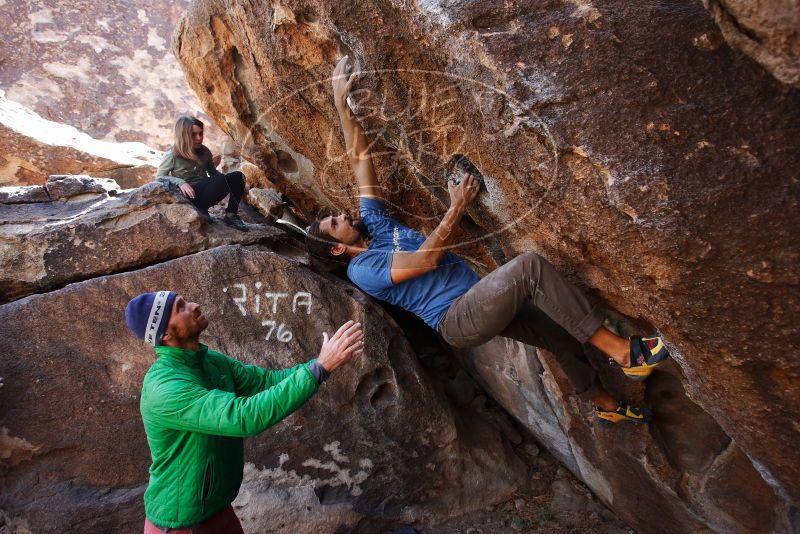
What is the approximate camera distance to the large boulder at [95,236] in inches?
148

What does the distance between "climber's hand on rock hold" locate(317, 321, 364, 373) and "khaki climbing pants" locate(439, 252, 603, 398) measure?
0.82m

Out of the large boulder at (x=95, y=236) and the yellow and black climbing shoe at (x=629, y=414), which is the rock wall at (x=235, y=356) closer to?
the large boulder at (x=95, y=236)

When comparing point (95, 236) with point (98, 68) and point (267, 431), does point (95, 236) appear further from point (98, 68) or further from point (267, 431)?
point (98, 68)

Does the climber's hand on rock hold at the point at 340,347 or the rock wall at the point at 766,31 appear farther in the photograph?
the climber's hand on rock hold at the point at 340,347

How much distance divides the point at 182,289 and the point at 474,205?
2.14 metres

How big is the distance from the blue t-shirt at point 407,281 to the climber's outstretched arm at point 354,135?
0.26 m

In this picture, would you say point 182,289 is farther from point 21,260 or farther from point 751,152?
point 751,152

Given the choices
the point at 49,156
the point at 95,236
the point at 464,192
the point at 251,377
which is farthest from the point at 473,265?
the point at 49,156

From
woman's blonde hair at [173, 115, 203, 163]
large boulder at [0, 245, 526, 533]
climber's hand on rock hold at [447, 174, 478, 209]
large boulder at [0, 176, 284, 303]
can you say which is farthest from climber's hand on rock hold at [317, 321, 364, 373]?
woman's blonde hair at [173, 115, 203, 163]

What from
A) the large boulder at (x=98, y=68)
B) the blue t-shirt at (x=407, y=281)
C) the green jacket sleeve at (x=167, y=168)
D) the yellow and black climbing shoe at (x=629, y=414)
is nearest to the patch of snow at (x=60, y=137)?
the green jacket sleeve at (x=167, y=168)

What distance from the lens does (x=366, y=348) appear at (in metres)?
3.89

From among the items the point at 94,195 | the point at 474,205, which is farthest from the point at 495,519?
the point at 94,195

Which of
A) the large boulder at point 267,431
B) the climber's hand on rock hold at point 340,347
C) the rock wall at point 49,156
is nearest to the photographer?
the climber's hand on rock hold at point 340,347

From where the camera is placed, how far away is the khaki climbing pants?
8.05 ft
